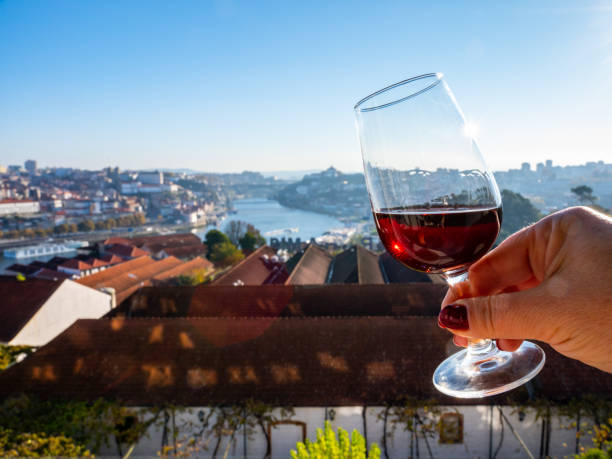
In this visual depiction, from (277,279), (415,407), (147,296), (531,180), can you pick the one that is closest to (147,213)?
(531,180)

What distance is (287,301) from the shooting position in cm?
1102

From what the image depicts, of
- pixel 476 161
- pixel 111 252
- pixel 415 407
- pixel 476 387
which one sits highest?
pixel 476 161

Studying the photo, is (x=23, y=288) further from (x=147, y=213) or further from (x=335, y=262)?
(x=147, y=213)

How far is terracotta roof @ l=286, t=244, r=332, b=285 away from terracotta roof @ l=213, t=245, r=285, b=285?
177 cm

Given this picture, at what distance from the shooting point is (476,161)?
0.78 metres

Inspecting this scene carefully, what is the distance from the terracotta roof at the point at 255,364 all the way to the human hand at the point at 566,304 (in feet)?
22.0

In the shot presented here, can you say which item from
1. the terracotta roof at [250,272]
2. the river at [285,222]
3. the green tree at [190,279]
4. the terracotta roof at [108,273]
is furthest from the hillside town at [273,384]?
the river at [285,222]

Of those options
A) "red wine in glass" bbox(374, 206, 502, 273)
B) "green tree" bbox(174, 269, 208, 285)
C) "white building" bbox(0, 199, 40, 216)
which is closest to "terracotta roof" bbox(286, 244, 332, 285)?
"green tree" bbox(174, 269, 208, 285)

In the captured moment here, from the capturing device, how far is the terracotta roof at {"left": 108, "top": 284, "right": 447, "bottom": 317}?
412 inches

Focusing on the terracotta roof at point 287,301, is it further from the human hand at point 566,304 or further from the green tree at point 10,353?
the human hand at point 566,304

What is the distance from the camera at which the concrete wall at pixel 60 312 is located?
13505mm

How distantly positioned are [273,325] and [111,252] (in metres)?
38.1

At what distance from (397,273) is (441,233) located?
19174 mm

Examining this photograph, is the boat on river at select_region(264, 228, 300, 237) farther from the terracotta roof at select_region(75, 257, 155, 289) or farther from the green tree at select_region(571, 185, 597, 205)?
the green tree at select_region(571, 185, 597, 205)
